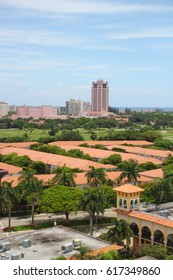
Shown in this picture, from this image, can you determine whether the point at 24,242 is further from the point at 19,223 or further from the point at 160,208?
the point at 19,223

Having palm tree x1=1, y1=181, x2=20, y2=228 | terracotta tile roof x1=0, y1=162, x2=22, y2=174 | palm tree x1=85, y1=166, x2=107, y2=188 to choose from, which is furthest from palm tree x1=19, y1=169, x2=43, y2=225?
terracotta tile roof x1=0, y1=162, x2=22, y2=174

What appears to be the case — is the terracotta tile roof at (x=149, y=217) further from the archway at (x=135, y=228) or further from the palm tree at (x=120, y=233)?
the palm tree at (x=120, y=233)

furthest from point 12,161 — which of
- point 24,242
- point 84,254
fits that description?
point 84,254

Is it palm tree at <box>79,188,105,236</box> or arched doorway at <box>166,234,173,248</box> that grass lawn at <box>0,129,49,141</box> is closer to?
palm tree at <box>79,188,105,236</box>

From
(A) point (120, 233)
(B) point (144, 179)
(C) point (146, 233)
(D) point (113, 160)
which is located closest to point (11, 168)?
(D) point (113, 160)

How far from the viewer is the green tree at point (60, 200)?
4977 cm

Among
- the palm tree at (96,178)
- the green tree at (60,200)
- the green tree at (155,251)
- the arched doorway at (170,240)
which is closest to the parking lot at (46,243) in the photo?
the green tree at (155,251)

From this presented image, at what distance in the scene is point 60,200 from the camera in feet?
165

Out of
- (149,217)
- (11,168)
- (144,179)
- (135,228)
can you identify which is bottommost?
(135,228)

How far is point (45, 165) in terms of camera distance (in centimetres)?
8375

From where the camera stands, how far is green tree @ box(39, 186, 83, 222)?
49.8 metres

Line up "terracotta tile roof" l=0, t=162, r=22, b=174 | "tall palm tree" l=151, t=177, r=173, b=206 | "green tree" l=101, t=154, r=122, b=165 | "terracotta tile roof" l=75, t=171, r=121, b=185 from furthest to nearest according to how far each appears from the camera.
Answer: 1. "green tree" l=101, t=154, r=122, b=165
2. "terracotta tile roof" l=0, t=162, r=22, b=174
3. "terracotta tile roof" l=75, t=171, r=121, b=185
4. "tall palm tree" l=151, t=177, r=173, b=206

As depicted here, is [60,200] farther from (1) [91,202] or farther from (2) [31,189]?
(1) [91,202]

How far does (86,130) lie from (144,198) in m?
142
